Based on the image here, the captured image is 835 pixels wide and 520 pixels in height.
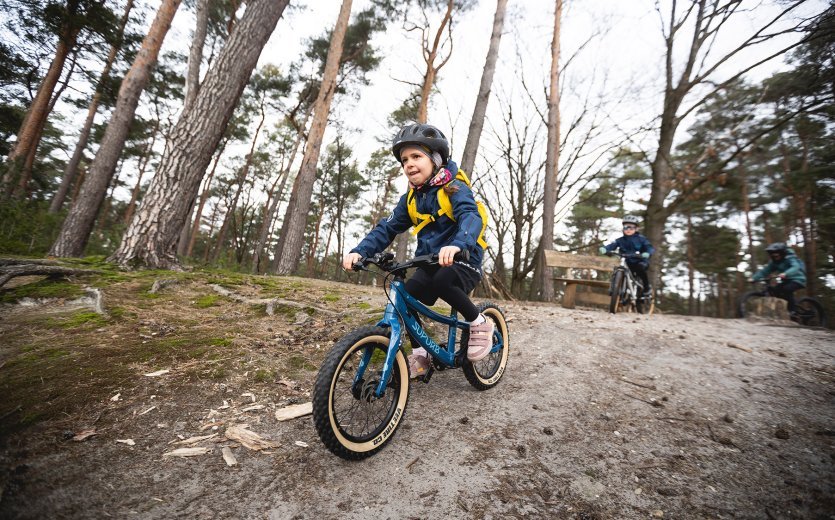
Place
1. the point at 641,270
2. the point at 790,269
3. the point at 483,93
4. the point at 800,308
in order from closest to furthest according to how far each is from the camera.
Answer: the point at 641,270 < the point at 790,269 < the point at 800,308 < the point at 483,93

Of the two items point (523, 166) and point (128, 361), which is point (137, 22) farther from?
point (523, 166)

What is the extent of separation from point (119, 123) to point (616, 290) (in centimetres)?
1310

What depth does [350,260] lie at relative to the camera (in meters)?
2.47

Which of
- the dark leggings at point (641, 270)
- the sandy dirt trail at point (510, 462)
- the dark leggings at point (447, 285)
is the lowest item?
the sandy dirt trail at point (510, 462)

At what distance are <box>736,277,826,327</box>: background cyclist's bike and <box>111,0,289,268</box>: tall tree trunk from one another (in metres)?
13.3

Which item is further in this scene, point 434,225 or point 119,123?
point 119,123

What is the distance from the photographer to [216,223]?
37375 mm

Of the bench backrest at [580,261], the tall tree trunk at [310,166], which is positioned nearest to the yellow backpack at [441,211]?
the bench backrest at [580,261]

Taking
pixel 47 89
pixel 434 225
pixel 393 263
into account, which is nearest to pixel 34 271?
pixel 393 263

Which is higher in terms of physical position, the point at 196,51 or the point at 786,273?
the point at 196,51

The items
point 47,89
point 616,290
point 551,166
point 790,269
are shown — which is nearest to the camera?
point 616,290

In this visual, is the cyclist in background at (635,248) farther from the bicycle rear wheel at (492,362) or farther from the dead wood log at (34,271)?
the dead wood log at (34,271)

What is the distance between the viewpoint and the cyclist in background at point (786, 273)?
846cm

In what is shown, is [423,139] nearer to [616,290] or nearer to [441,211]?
[441,211]
